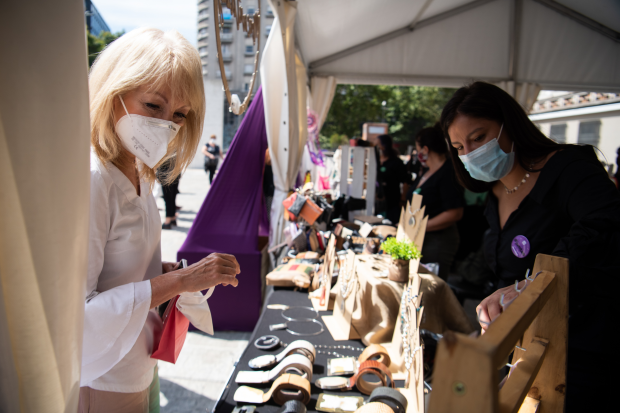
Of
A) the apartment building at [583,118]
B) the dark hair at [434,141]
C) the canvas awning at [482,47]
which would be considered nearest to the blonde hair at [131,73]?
the dark hair at [434,141]

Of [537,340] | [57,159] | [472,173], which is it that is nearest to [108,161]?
[57,159]

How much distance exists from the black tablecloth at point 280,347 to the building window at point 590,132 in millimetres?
12122

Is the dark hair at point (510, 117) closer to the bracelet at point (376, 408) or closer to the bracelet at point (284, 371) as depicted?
the bracelet at point (376, 408)

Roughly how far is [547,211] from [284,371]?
1.04 metres

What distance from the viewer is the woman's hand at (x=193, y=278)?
863 millimetres

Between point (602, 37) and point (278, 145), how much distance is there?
4.55 meters

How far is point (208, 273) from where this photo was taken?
3.00 feet

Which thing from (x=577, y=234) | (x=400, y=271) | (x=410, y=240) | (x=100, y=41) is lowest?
(x=400, y=271)

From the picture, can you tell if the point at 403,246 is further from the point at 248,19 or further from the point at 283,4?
the point at 283,4

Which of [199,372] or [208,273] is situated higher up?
[208,273]

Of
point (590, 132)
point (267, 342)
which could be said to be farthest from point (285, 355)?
point (590, 132)

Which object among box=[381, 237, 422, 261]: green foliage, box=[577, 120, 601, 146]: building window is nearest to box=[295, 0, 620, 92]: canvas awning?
box=[381, 237, 422, 261]: green foliage

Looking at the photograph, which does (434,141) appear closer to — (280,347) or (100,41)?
(280,347)

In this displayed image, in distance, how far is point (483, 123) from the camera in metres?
1.25
